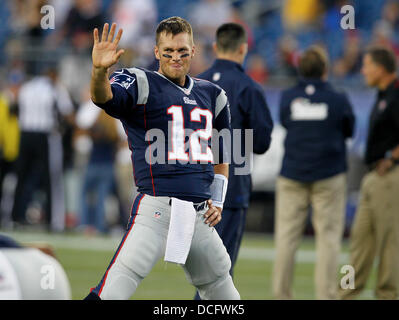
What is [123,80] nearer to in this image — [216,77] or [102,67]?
[102,67]

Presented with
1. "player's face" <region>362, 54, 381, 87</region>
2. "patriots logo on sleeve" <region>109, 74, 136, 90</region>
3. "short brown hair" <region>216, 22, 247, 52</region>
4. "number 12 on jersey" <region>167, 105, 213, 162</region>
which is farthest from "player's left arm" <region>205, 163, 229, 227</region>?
"player's face" <region>362, 54, 381, 87</region>

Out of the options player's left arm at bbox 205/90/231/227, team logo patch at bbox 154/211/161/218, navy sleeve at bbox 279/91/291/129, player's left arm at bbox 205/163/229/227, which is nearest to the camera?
team logo patch at bbox 154/211/161/218

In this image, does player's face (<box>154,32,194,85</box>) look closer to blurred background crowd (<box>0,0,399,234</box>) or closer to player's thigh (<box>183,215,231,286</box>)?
player's thigh (<box>183,215,231,286</box>)

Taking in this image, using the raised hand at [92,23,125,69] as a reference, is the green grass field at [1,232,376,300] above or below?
below

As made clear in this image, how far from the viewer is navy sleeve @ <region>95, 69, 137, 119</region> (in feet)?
15.4

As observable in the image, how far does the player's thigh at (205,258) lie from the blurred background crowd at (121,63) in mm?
8159

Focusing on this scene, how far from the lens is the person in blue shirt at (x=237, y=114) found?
22.0 ft

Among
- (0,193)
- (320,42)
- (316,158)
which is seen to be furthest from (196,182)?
(320,42)

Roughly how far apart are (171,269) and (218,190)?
5390 mm

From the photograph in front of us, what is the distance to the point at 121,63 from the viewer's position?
13.7 meters

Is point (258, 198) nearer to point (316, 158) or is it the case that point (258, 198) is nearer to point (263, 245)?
point (263, 245)

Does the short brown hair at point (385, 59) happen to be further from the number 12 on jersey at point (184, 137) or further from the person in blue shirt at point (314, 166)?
the number 12 on jersey at point (184, 137)

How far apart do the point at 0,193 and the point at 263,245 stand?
16.6ft

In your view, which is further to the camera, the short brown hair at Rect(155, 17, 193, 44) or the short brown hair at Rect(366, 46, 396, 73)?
the short brown hair at Rect(366, 46, 396, 73)
